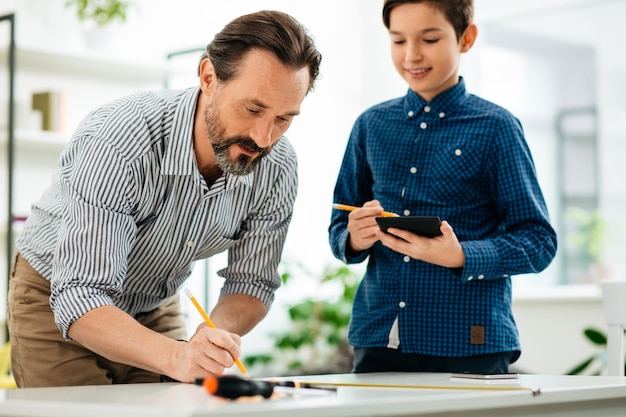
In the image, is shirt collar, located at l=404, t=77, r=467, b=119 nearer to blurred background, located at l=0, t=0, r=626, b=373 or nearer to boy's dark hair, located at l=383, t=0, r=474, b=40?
boy's dark hair, located at l=383, t=0, r=474, b=40

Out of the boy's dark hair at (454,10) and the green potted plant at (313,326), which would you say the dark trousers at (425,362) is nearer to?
the boy's dark hair at (454,10)

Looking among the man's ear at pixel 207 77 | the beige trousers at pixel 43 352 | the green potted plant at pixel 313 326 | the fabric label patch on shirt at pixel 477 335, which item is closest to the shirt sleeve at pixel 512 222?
the fabric label patch on shirt at pixel 477 335

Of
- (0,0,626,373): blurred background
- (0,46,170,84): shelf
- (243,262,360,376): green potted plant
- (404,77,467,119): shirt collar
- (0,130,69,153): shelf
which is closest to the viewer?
(404,77,467,119): shirt collar

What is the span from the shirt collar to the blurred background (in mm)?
2255

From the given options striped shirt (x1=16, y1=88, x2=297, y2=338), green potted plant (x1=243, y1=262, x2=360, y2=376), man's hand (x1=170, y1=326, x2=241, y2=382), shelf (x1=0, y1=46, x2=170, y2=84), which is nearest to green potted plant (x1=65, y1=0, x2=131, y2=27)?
shelf (x1=0, y1=46, x2=170, y2=84)

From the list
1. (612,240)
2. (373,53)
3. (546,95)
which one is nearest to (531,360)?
(612,240)

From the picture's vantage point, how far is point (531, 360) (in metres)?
4.50

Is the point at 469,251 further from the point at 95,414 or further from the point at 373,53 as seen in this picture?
the point at 373,53

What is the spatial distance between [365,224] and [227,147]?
12.8 inches

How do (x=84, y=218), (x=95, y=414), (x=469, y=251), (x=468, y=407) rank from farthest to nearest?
(x=469, y=251) < (x=84, y=218) < (x=468, y=407) < (x=95, y=414)

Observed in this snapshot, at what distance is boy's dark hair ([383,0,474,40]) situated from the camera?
6.01 feet

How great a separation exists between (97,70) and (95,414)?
12.1 feet

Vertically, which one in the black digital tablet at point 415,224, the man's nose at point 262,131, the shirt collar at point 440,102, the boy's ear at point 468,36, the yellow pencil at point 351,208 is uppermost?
the boy's ear at point 468,36

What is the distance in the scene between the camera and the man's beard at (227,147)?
1569 millimetres
